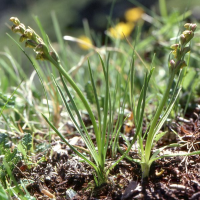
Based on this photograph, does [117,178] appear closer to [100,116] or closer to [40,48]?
[100,116]

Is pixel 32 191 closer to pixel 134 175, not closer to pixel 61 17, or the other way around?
pixel 134 175

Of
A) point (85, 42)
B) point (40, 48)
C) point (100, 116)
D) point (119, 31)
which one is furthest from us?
point (119, 31)

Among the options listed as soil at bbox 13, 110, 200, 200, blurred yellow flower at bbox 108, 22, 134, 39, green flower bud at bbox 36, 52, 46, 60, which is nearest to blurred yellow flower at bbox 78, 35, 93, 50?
blurred yellow flower at bbox 108, 22, 134, 39

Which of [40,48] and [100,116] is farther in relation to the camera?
[100,116]

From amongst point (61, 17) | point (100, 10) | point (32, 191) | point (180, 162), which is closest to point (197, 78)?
point (180, 162)

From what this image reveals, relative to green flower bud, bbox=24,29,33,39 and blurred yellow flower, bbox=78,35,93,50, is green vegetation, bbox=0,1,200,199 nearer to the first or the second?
green flower bud, bbox=24,29,33,39

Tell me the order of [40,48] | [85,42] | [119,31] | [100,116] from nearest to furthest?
[40,48]
[100,116]
[85,42]
[119,31]

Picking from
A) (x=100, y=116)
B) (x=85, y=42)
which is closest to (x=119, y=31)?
(x=85, y=42)

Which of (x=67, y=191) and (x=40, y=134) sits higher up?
(x=40, y=134)
